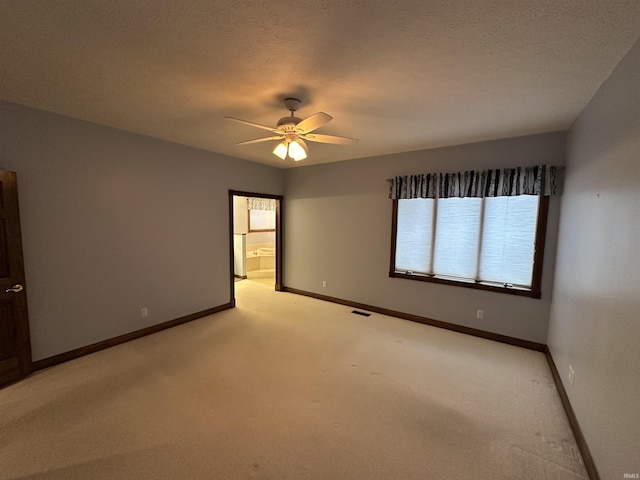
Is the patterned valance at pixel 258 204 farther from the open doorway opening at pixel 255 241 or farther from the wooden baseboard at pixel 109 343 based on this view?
the wooden baseboard at pixel 109 343

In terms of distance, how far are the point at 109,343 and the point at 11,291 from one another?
105cm

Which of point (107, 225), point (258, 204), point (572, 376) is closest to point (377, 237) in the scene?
point (572, 376)

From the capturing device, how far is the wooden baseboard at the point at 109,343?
8.54 feet

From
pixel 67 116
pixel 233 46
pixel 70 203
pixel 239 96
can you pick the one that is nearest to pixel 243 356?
pixel 70 203

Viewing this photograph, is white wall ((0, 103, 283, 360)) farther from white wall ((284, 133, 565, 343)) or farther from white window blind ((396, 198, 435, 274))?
white window blind ((396, 198, 435, 274))

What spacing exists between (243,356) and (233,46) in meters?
2.74

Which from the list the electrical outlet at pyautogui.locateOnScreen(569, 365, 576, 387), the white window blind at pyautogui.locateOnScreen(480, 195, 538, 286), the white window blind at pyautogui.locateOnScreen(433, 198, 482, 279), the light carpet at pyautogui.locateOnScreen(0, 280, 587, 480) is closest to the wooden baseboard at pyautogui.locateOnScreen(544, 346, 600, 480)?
the light carpet at pyautogui.locateOnScreen(0, 280, 587, 480)

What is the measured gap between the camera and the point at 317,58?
165 centimetres

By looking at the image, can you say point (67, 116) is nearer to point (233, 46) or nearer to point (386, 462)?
point (233, 46)

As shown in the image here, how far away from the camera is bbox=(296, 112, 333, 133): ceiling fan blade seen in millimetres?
1874

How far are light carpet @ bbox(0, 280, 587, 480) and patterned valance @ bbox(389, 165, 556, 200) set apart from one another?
1845mm

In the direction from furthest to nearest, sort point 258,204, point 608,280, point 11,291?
1. point 258,204
2. point 11,291
3. point 608,280

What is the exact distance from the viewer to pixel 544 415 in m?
2.06

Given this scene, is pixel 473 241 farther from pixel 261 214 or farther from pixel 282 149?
pixel 261 214
